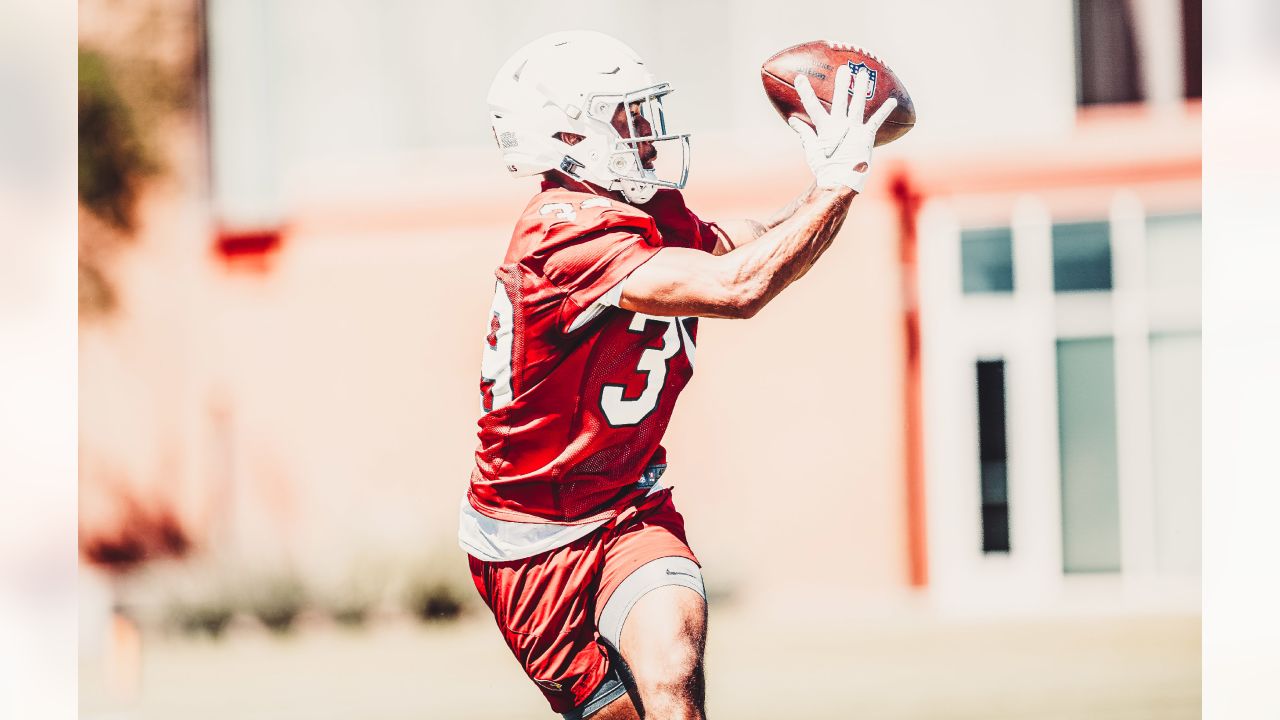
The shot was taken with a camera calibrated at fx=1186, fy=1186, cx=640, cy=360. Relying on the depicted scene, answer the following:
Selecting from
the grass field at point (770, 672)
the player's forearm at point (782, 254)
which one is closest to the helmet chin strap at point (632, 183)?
the player's forearm at point (782, 254)

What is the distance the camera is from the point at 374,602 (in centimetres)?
322

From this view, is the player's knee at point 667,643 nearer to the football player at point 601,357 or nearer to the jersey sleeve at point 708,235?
the football player at point 601,357

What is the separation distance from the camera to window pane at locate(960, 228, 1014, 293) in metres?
3.57

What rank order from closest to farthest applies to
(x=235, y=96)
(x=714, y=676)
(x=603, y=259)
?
(x=603, y=259), (x=714, y=676), (x=235, y=96)

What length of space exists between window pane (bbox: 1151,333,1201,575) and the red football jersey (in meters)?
1.60

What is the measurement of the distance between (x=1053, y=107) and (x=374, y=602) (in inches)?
94.6

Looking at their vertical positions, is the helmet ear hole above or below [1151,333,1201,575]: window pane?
above

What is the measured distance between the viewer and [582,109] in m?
2.18

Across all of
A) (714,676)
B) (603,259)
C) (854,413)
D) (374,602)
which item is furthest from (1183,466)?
(374,602)

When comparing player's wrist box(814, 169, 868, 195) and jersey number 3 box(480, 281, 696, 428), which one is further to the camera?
jersey number 3 box(480, 281, 696, 428)

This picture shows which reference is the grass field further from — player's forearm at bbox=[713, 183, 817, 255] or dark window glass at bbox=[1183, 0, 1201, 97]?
dark window glass at bbox=[1183, 0, 1201, 97]

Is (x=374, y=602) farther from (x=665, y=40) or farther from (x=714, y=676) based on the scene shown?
(x=665, y=40)

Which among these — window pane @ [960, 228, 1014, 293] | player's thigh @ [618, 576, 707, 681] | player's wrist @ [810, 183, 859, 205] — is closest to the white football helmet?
player's wrist @ [810, 183, 859, 205]

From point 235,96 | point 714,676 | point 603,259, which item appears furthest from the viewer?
point 235,96
